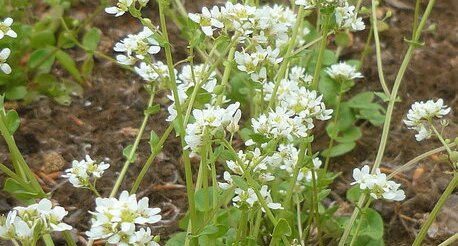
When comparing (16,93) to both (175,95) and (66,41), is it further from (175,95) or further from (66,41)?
(175,95)

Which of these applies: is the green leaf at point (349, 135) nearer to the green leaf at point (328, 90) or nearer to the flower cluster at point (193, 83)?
the green leaf at point (328, 90)

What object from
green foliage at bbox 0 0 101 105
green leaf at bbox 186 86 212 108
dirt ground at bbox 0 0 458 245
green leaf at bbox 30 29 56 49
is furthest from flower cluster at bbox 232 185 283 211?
green leaf at bbox 30 29 56 49

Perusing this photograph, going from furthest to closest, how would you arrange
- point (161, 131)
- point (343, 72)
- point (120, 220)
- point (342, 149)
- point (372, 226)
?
1. point (161, 131)
2. point (342, 149)
3. point (343, 72)
4. point (372, 226)
5. point (120, 220)

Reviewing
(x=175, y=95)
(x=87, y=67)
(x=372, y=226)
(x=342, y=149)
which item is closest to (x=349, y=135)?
(x=342, y=149)

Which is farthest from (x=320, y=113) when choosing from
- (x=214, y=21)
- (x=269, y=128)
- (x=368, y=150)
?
(x=368, y=150)

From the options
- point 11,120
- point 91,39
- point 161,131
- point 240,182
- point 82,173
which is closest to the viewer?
point 240,182

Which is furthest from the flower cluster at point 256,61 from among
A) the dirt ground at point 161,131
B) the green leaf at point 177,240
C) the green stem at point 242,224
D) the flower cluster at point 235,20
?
the dirt ground at point 161,131

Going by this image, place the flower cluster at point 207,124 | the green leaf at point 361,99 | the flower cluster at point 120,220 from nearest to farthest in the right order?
the flower cluster at point 120,220 → the flower cluster at point 207,124 → the green leaf at point 361,99

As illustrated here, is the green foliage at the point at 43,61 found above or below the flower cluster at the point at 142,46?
below
